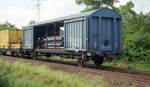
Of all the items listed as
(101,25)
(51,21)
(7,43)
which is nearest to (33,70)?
(101,25)

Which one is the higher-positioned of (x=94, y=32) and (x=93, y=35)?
(x=94, y=32)

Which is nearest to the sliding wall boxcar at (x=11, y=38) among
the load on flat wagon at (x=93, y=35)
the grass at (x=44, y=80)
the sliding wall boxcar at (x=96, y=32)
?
the load on flat wagon at (x=93, y=35)

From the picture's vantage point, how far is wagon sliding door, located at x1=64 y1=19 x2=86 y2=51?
1206 centimetres

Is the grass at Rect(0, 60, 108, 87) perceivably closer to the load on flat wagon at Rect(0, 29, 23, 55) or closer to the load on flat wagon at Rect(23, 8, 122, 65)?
the load on flat wagon at Rect(23, 8, 122, 65)

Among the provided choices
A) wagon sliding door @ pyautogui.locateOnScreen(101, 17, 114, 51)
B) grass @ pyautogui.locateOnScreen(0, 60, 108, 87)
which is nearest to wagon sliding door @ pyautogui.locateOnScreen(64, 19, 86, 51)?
wagon sliding door @ pyautogui.locateOnScreen(101, 17, 114, 51)

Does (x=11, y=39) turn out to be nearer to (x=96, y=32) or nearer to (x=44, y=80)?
(x=96, y=32)

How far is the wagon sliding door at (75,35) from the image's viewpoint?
12.1 m

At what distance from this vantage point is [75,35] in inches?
503

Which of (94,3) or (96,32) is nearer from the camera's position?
(96,32)

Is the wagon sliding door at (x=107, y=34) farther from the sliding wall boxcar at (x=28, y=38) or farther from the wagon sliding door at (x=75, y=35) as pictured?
the sliding wall boxcar at (x=28, y=38)

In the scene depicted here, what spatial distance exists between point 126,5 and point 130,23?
3.04m

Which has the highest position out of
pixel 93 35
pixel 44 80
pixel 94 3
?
pixel 94 3

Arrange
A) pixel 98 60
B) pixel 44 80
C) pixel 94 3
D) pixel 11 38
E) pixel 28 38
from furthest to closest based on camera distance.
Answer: pixel 94 3
pixel 11 38
pixel 28 38
pixel 98 60
pixel 44 80

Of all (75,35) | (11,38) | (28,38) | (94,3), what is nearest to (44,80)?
(75,35)
